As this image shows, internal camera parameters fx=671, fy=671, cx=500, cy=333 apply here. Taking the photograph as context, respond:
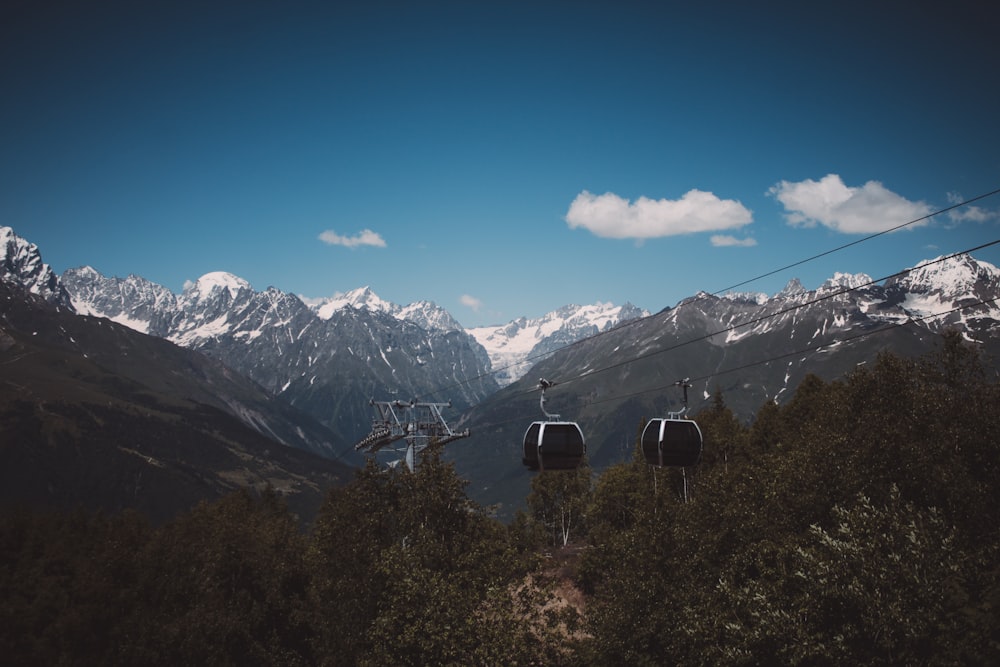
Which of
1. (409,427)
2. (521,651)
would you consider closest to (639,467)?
(409,427)

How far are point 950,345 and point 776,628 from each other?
4818cm

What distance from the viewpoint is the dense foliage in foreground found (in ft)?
87.0

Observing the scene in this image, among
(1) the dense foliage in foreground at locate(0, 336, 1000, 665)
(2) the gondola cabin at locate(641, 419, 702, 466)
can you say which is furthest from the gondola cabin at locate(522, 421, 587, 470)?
(1) the dense foliage in foreground at locate(0, 336, 1000, 665)

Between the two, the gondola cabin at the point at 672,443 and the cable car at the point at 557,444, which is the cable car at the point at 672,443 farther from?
the cable car at the point at 557,444

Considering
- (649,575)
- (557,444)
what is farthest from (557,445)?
(649,575)

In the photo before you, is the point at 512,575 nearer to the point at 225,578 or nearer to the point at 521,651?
the point at 521,651

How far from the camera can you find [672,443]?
36094 millimetres

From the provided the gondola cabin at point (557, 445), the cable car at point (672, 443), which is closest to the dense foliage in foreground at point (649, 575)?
the gondola cabin at point (557, 445)

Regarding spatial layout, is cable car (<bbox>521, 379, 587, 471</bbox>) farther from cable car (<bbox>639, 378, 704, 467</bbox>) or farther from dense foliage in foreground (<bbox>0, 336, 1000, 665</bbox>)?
dense foliage in foreground (<bbox>0, 336, 1000, 665</bbox>)

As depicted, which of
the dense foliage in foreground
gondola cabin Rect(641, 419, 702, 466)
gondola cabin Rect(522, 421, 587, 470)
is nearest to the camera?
the dense foliage in foreground

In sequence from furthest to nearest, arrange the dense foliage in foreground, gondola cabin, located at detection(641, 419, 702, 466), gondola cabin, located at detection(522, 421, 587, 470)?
gondola cabin, located at detection(641, 419, 702, 466) → gondola cabin, located at detection(522, 421, 587, 470) → the dense foliage in foreground

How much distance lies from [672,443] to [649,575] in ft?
25.9

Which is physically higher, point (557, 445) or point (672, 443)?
point (557, 445)

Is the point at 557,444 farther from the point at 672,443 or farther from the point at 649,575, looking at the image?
the point at 649,575
